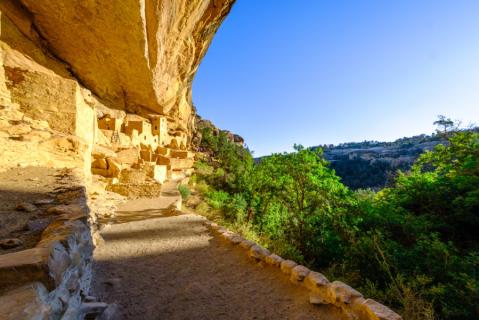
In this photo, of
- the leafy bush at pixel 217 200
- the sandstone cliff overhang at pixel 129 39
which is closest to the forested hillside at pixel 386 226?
the leafy bush at pixel 217 200

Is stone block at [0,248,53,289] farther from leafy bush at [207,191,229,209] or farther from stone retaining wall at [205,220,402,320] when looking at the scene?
leafy bush at [207,191,229,209]

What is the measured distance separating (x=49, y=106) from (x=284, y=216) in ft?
25.1

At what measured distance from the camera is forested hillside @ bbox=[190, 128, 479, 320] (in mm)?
4309

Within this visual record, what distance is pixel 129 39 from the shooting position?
8.50m

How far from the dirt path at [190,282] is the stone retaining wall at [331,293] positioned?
92 mm

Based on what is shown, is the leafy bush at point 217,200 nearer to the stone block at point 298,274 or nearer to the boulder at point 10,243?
the stone block at point 298,274

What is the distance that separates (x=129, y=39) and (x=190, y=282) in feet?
28.9

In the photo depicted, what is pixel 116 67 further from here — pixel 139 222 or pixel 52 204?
pixel 52 204

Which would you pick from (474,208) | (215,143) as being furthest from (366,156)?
(474,208)

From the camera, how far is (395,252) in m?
5.19

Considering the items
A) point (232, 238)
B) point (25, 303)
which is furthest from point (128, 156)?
point (25, 303)

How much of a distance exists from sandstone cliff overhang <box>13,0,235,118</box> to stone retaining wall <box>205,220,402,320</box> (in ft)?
26.3

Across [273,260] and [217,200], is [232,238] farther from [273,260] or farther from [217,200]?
[217,200]

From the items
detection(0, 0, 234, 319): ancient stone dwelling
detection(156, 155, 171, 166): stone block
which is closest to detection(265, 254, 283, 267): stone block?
detection(0, 0, 234, 319): ancient stone dwelling
